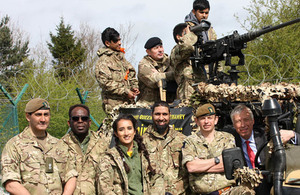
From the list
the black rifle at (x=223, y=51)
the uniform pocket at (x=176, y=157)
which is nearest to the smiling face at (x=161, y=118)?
the uniform pocket at (x=176, y=157)

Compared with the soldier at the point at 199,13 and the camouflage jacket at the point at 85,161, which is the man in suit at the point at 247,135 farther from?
the soldier at the point at 199,13

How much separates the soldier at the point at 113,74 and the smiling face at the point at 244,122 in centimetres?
248

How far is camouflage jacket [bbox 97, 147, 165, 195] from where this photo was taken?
441 centimetres

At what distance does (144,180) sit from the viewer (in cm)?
455

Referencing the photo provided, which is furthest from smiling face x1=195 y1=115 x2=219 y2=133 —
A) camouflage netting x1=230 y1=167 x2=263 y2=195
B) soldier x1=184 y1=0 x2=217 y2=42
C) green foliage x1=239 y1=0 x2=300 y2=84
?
green foliage x1=239 y1=0 x2=300 y2=84

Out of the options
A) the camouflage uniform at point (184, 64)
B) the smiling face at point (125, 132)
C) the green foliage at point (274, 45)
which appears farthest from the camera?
the green foliage at point (274, 45)

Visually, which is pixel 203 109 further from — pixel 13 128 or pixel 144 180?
pixel 13 128

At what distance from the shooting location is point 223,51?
593 cm

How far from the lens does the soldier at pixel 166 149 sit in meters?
5.03

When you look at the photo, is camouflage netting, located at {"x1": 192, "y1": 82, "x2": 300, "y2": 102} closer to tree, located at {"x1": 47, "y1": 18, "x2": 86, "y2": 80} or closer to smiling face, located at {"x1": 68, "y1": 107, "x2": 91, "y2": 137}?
smiling face, located at {"x1": 68, "y1": 107, "x2": 91, "y2": 137}

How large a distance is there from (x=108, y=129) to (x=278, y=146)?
3924 millimetres

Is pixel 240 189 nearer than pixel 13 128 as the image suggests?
Yes

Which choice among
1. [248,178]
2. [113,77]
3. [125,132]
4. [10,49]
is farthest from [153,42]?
[10,49]

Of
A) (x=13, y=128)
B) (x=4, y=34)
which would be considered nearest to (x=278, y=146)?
(x=13, y=128)
